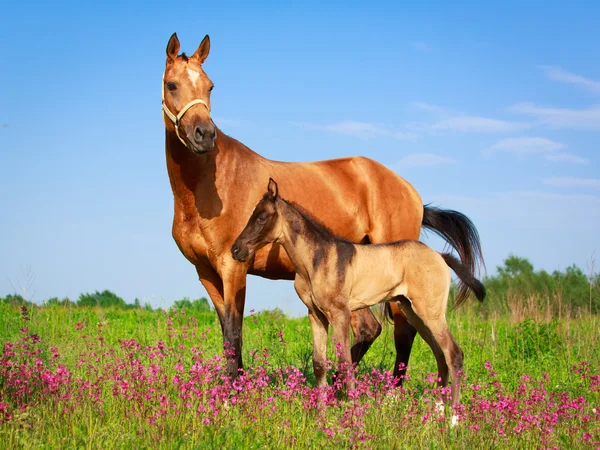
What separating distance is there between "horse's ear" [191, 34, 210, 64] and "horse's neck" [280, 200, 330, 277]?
207 centimetres

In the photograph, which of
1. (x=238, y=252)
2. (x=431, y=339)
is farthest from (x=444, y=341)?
(x=238, y=252)

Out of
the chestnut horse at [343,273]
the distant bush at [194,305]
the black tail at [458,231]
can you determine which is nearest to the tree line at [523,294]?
the distant bush at [194,305]

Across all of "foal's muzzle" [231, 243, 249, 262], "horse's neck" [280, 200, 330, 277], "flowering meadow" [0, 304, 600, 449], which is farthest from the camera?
"horse's neck" [280, 200, 330, 277]

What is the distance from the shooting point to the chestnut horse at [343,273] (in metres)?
6.10

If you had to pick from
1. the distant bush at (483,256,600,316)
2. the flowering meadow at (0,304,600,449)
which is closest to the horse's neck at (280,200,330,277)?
the flowering meadow at (0,304,600,449)

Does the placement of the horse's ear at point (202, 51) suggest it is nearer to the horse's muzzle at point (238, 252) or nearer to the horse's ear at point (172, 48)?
the horse's ear at point (172, 48)

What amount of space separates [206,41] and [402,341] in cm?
423

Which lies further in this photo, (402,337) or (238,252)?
(402,337)

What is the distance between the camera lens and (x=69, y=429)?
501 centimetres

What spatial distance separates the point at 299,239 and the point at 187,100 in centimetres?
184

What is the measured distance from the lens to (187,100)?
6.67m

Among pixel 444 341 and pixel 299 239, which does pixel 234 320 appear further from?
pixel 444 341

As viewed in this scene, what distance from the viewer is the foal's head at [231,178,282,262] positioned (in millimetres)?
6020

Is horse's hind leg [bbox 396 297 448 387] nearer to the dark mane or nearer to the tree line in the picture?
the dark mane
